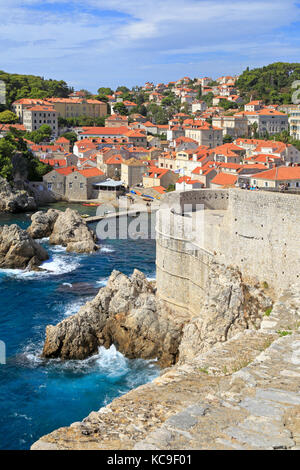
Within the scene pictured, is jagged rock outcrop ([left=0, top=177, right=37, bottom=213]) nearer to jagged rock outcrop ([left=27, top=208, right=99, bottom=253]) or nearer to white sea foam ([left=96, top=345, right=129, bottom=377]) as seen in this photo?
jagged rock outcrop ([left=27, top=208, right=99, bottom=253])

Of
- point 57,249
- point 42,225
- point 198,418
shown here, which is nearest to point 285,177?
point 57,249

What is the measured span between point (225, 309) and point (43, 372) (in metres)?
5.39

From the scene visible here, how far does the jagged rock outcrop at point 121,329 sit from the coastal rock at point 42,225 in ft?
49.5

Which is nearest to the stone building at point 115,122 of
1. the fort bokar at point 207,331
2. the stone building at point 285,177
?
the stone building at point 285,177

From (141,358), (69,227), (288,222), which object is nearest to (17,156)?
(69,227)

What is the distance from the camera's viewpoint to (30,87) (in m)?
87.6

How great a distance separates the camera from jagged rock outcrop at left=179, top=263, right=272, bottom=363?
1313 centimetres

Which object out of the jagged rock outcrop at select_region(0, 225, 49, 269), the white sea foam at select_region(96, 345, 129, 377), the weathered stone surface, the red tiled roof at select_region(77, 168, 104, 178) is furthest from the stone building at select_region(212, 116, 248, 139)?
the weathered stone surface

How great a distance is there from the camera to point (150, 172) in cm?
4834

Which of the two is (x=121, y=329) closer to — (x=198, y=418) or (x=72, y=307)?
(x=72, y=307)

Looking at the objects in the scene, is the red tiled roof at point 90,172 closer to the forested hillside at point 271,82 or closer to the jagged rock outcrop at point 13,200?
the jagged rock outcrop at point 13,200

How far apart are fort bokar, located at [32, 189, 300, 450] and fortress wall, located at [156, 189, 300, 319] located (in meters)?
0.04

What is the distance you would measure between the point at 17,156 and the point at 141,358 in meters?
33.9
